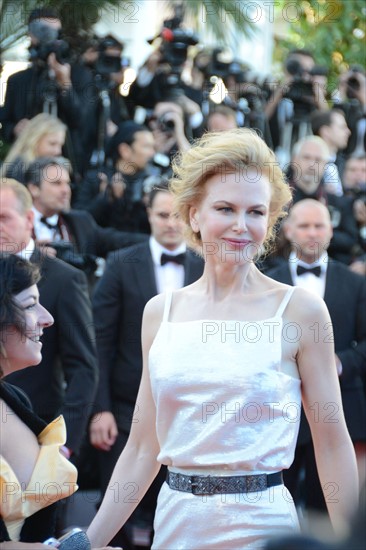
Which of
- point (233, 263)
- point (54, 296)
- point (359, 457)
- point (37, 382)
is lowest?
point (359, 457)

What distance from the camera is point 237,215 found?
2.93m

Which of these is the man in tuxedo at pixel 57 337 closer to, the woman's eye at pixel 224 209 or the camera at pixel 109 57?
the woman's eye at pixel 224 209

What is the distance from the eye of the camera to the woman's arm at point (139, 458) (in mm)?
2941

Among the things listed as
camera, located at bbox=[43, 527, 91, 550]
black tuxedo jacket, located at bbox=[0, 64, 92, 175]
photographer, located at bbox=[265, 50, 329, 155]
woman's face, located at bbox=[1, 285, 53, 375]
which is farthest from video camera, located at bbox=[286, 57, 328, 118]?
camera, located at bbox=[43, 527, 91, 550]

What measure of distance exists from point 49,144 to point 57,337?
2.22 meters

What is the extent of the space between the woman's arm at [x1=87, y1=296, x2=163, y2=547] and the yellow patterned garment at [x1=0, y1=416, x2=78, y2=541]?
40 centimetres

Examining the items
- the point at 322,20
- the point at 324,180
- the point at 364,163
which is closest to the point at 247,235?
the point at 324,180

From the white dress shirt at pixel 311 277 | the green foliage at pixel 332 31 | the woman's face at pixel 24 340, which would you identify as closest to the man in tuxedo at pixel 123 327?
the white dress shirt at pixel 311 277

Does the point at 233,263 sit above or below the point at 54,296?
above

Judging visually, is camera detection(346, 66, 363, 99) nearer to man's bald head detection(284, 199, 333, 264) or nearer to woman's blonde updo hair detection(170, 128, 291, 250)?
man's bald head detection(284, 199, 333, 264)

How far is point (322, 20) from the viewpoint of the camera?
14383 mm

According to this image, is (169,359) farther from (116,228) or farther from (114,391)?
(116,228)

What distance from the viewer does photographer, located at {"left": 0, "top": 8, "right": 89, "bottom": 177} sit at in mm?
7312

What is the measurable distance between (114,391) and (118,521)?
259cm
